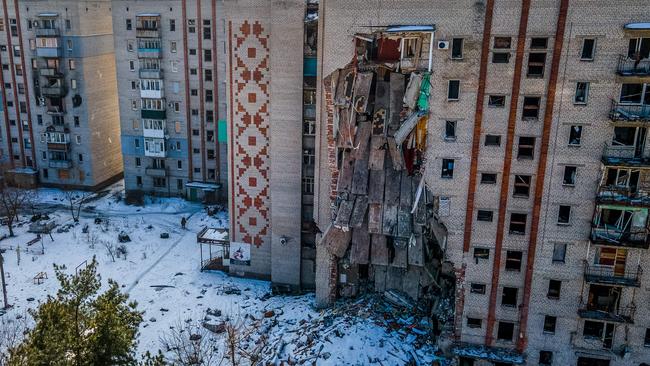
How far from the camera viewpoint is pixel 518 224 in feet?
103

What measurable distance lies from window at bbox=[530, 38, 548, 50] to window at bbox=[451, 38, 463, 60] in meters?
3.72

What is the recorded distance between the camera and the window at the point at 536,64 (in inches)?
1145

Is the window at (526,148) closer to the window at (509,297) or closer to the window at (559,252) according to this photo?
the window at (559,252)

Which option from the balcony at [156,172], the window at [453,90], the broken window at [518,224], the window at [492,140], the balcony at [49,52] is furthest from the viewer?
the balcony at [156,172]

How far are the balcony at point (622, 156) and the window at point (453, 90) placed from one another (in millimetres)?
8507

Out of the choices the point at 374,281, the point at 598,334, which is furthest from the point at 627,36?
the point at 374,281

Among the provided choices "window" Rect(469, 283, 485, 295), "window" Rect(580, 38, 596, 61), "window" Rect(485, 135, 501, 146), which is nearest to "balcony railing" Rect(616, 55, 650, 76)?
"window" Rect(580, 38, 596, 61)

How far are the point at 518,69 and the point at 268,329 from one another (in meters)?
22.6

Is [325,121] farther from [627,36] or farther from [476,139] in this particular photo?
[627,36]

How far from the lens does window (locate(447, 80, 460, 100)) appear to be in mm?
30375

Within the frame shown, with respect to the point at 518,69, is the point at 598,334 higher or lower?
lower

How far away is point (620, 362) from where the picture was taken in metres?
31.5

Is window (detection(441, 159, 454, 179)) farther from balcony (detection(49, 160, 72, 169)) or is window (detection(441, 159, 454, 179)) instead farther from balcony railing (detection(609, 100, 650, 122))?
balcony (detection(49, 160, 72, 169))

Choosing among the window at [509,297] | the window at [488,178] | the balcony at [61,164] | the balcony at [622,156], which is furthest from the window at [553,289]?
the balcony at [61,164]
